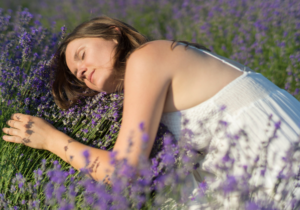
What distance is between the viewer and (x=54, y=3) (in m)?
7.41

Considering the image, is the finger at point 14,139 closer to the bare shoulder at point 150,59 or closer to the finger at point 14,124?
the finger at point 14,124

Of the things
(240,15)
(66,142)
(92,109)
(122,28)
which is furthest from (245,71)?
(240,15)

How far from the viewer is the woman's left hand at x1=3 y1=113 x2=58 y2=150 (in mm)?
1770

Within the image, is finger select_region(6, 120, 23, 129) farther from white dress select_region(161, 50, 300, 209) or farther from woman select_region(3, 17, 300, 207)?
white dress select_region(161, 50, 300, 209)

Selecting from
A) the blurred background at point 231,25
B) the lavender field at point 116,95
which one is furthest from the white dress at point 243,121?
the blurred background at point 231,25

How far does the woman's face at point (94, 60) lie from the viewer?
6.08 feet

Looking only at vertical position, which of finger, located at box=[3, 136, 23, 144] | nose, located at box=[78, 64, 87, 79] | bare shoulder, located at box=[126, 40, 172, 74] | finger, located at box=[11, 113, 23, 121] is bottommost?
finger, located at box=[3, 136, 23, 144]

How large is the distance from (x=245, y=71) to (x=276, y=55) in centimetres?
186

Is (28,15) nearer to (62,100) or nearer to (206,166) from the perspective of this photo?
(62,100)

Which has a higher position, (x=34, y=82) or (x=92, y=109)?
(x=34, y=82)

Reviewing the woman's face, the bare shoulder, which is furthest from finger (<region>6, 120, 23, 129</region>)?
the bare shoulder

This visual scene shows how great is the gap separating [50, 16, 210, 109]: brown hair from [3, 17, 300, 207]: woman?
11mm

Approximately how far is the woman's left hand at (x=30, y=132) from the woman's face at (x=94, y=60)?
433 mm

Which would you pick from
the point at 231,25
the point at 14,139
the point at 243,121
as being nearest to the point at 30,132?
the point at 14,139
